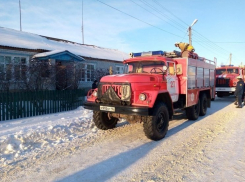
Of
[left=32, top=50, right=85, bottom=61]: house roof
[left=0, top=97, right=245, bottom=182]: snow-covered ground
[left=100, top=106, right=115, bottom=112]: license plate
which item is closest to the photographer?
[left=0, top=97, right=245, bottom=182]: snow-covered ground

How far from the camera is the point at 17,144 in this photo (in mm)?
4969

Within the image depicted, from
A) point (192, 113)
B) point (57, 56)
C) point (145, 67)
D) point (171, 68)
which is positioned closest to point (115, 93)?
point (145, 67)

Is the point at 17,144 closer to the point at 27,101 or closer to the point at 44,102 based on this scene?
the point at 27,101

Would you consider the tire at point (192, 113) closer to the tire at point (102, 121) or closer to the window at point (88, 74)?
the tire at point (102, 121)

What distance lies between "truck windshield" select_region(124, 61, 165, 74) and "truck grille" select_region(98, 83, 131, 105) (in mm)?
1499

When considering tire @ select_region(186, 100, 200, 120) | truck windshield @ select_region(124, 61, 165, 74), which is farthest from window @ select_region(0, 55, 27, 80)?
tire @ select_region(186, 100, 200, 120)

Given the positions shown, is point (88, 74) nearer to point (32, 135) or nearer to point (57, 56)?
point (57, 56)

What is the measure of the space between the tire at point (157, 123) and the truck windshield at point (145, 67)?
51.3 inches

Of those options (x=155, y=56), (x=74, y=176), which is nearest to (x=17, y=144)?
(x=74, y=176)

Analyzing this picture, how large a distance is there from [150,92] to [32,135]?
3.28 meters

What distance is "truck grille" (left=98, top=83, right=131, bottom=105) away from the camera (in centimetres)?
526

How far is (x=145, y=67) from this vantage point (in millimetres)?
6664

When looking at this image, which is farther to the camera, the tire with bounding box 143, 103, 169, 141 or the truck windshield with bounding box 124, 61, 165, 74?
the truck windshield with bounding box 124, 61, 165, 74

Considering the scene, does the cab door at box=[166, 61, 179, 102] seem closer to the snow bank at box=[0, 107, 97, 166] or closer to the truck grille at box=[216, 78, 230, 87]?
the snow bank at box=[0, 107, 97, 166]
